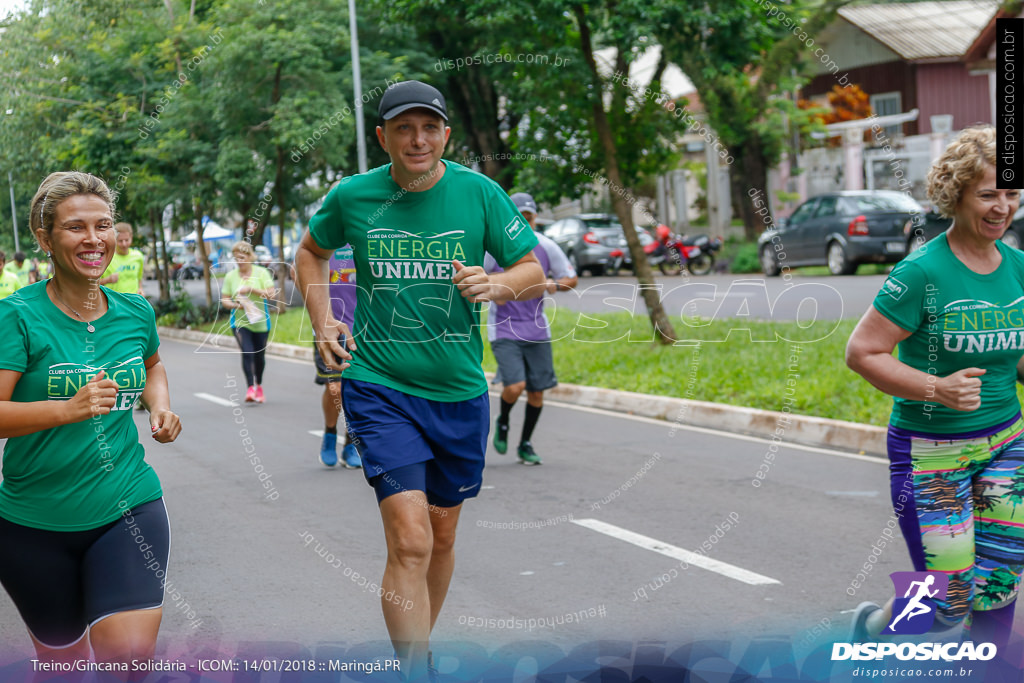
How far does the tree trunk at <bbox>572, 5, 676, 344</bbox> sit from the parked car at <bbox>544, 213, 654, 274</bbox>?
15876 mm

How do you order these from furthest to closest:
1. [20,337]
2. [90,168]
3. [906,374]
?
[90,168] → [906,374] → [20,337]

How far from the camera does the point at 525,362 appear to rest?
328 inches

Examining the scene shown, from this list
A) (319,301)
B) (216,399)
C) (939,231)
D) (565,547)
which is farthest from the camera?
(939,231)

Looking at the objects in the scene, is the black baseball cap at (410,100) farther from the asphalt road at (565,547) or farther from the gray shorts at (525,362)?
the gray shorts at (525,362)

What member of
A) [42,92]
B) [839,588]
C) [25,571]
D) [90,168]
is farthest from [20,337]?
[90,168]

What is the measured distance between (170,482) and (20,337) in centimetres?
542

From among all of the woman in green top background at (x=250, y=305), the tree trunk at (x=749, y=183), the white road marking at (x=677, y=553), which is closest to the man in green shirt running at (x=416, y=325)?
the white road marking at (x=677, y=553)

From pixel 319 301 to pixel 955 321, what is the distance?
2.02 metres

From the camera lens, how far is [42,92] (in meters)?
10.0

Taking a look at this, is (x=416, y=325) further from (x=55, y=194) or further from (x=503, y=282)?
(x=55, y=194)

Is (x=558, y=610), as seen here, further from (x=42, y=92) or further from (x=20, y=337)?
(x=42, y=92)

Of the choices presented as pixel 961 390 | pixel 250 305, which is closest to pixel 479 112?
pixel 250 305

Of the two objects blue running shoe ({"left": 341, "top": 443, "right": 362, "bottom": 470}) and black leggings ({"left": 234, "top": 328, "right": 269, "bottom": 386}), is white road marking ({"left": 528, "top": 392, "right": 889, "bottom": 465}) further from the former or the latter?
black leggings ({"left": 234, "top": 328, "right": 269, "bottom": 386})

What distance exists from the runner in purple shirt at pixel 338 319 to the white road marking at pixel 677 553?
1913mm
